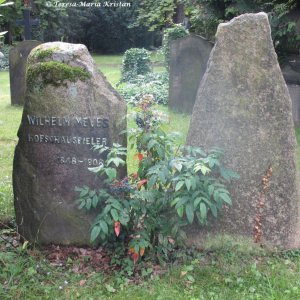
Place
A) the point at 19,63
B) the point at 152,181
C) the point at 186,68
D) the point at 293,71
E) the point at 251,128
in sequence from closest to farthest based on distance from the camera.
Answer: the point at 152,181, the point at 251,128, the point at 293,71, the point at 186,68, the point at 19,63

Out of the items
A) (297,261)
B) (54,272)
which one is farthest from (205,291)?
(54,272)

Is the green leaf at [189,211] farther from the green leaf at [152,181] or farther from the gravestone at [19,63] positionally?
the gravestone at [19,63]

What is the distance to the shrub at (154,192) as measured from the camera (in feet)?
11.6

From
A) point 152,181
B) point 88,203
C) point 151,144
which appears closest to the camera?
point 152,181

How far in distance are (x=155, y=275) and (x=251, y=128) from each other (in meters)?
1.44

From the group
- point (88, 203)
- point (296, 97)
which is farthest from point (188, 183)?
point (296, 97)

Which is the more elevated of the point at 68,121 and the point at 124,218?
the point at 68,121

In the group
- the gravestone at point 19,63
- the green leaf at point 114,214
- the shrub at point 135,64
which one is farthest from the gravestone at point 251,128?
the shrub at point 135,64

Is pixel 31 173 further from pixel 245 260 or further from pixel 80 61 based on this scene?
pixel 245 260

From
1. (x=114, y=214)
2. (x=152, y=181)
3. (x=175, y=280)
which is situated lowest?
(x=175, y=280)

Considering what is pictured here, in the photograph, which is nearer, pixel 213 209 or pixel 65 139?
pixel 213 209

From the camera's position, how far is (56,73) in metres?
3.94

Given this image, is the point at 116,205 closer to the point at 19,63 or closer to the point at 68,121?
the point at 68,121

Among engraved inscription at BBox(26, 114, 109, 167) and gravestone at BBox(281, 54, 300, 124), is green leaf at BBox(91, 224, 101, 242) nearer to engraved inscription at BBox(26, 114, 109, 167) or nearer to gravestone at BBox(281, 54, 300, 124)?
engraved inscription at BBox(26, 114, 109, 167)
